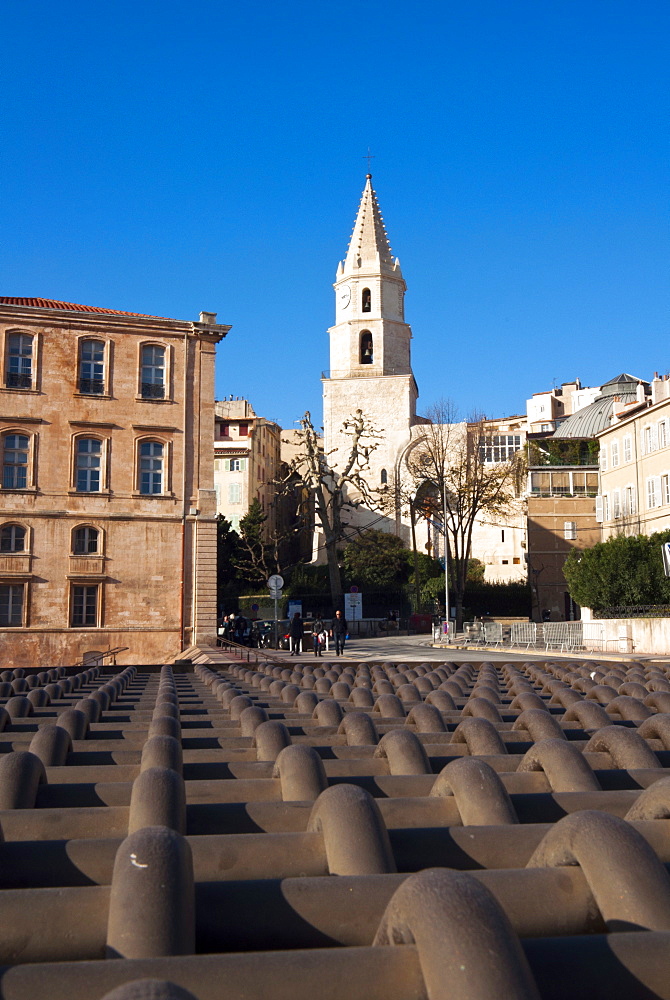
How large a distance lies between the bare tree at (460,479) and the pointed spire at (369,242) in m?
19.5

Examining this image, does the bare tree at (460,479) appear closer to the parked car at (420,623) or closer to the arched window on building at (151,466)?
the parked car at (420,623)

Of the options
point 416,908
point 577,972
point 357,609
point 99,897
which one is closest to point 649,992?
point 577,972

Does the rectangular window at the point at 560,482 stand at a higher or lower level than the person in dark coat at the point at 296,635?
higher

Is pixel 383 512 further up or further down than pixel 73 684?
further up

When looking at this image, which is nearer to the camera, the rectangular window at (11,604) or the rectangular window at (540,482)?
the rectangular window at (11,604)

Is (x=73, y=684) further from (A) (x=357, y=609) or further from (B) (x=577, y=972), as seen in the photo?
(A) (x=357, y=609)

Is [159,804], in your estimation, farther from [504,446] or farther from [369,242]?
[369,242]

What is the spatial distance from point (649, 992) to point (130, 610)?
35.3 m

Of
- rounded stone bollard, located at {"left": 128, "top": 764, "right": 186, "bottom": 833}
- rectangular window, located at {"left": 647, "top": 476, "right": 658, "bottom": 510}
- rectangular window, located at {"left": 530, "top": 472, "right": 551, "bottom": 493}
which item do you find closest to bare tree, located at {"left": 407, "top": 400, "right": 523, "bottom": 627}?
rectangular window, located at {"left": 530, "top": 472, "right": 551, "bottom": 493}

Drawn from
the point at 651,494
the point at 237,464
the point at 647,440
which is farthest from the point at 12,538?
the point at 237,464

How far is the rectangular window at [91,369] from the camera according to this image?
3681cm

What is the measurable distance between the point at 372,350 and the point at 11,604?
52.8 m

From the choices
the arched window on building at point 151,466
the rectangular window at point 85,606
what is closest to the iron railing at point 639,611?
the arched window on building at point 151,466

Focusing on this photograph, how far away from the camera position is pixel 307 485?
5731cm
